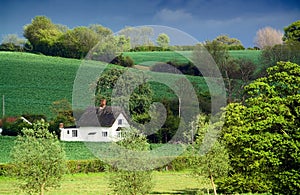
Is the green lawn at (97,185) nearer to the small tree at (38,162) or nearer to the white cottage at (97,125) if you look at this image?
the small tree at (38,162)

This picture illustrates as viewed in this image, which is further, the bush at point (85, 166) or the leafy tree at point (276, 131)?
the bush at point (85, 166)

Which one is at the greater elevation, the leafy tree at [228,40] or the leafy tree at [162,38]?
the leafy tree at [228,40]

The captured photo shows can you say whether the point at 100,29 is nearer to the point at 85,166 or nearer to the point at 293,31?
the point at 293,31

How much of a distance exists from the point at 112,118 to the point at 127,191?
42871 millimetres

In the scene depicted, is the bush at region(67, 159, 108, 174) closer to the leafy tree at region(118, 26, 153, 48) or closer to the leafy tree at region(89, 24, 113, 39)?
the leafy tree at region(118, 26, 153, 48)

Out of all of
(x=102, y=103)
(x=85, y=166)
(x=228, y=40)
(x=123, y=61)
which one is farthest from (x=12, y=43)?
(x=85, y=166)

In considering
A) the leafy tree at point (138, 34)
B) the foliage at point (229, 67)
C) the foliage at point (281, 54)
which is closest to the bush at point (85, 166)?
the leafy tree at point (138, 34)

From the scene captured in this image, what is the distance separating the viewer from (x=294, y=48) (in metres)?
100

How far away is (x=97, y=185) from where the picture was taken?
4147 cm

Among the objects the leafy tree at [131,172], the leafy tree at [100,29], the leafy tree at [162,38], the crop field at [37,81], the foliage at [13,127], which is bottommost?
the foliage at [13,127]

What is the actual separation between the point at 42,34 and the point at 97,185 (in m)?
91.5

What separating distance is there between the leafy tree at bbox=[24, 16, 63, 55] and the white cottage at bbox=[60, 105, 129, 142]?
183 feet

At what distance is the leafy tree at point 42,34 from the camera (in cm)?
12581

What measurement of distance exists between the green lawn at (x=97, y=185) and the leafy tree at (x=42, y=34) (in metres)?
78.7
